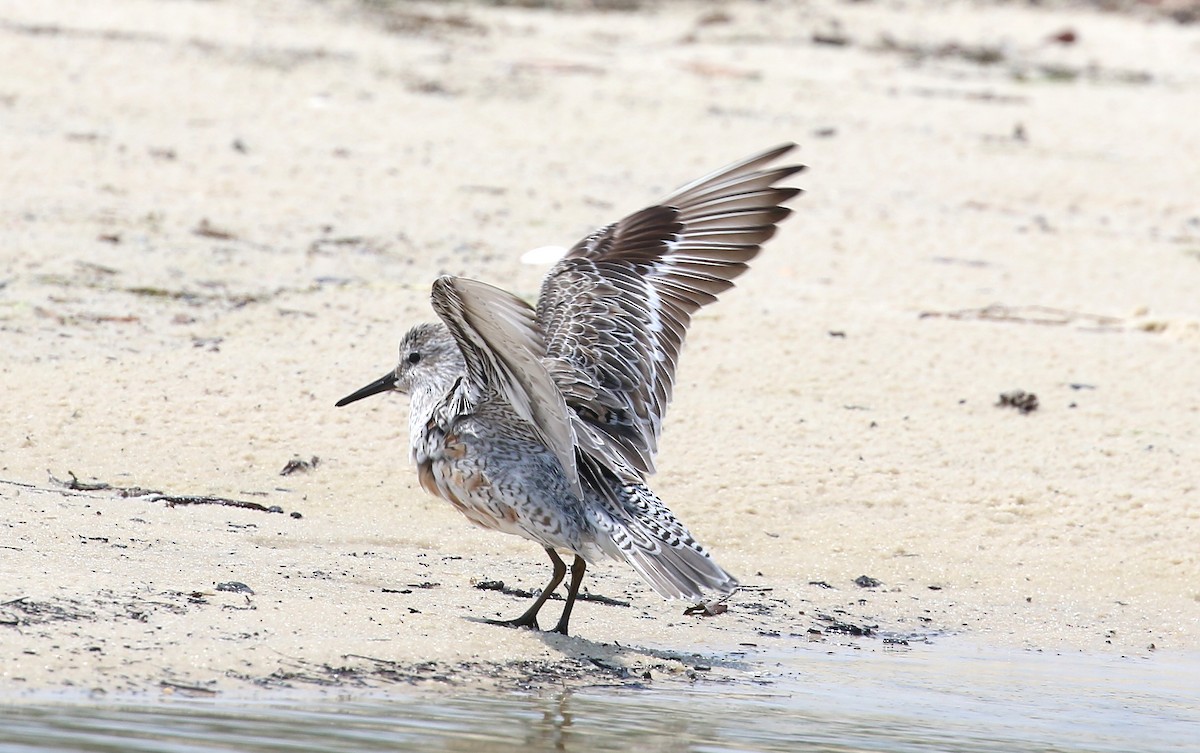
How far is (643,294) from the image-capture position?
570cm

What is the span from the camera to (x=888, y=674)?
492cm

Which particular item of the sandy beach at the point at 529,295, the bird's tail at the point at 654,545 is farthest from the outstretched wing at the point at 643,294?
the sandy beach at the point at 529,295

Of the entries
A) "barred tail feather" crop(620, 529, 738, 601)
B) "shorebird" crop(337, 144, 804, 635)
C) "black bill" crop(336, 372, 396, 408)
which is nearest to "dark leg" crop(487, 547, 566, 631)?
"shorebird" crop(337, 144, 804, 635)

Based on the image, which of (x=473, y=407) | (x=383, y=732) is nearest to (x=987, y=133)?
(x=473, y=407)

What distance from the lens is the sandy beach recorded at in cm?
503

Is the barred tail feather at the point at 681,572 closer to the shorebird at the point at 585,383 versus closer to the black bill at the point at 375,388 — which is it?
the shorebird at the point at 585,383

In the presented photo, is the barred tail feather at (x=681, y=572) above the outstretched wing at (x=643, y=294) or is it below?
below

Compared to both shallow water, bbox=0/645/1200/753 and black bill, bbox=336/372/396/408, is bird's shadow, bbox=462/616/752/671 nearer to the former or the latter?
shallow water, bbox=0/645/1200/753

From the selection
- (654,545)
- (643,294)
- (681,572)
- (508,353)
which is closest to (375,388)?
(643,294)

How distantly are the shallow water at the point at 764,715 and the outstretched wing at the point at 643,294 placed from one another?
0.90 m

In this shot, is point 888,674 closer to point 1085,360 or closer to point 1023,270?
point 1085,360

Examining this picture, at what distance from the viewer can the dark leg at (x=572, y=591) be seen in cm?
502

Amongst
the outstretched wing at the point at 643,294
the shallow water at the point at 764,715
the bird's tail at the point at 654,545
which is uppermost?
the outstretched wing at the point at 643,294

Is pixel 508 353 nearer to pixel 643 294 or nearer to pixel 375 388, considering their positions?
pixel 643 294
